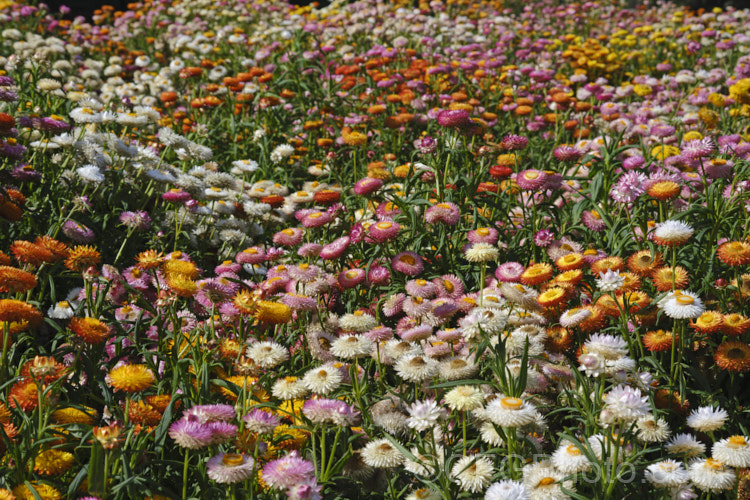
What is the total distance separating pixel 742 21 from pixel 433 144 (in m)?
7.51

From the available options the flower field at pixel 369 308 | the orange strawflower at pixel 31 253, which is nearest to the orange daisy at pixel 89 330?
the flower field at pixel 369 308

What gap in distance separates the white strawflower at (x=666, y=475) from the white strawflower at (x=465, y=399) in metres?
0.47

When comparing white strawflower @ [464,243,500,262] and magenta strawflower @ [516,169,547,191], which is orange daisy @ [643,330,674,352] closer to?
white strawflower @ [464,243,500,262]

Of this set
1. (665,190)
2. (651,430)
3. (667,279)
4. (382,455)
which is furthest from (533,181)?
(382,455)

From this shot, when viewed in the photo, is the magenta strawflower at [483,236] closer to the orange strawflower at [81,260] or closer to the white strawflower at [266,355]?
the white strawflower at [266,355]

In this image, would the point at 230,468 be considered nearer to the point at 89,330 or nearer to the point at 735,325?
the point at 89,330

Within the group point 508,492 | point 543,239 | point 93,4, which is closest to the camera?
point 508,492

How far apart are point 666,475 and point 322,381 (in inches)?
38.5

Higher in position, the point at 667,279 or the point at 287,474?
the point at 287,474

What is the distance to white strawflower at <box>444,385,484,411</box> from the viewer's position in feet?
6.22

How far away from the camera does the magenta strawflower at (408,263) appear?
114 inches

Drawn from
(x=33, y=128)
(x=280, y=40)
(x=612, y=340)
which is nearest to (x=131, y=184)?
(x=33, y=128)

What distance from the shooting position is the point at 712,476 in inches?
67.0

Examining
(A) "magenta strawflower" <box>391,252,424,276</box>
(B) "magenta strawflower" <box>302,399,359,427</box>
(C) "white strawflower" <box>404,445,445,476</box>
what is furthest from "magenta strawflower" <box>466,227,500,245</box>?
(B) "magenta strawflower" <box>302,399,359,427</box>
